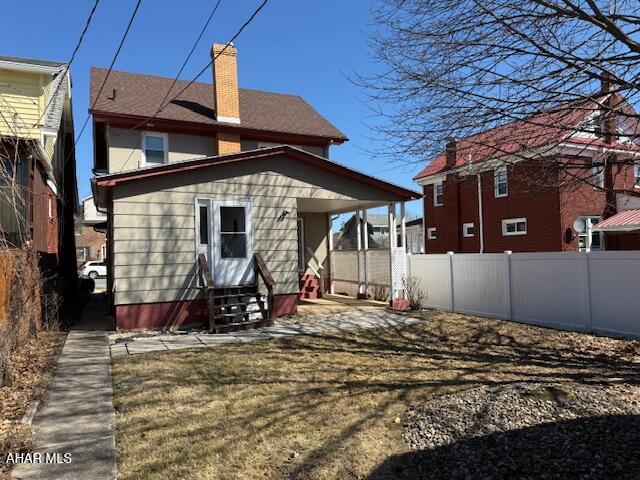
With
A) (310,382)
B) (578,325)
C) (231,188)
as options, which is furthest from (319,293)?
(310,382)

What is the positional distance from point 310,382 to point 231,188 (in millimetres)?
5912

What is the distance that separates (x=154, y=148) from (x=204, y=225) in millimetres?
5022

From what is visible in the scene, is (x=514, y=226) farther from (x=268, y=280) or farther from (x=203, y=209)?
(x=203, y=209)

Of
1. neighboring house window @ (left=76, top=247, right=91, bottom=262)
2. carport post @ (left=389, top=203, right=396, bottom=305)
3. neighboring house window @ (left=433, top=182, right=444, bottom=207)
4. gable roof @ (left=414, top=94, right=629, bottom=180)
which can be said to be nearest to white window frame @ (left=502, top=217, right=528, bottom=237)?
neighboring house window @ (left=433, top=182, right=444, bottom=207)

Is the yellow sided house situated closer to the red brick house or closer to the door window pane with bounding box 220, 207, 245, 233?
the door window pane with bounding box 220, 207, 245, 233

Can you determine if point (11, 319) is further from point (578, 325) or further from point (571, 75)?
point (578, 325)

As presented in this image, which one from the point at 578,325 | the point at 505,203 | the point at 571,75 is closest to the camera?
the point at 571,75

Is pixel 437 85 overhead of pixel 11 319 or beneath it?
overhead

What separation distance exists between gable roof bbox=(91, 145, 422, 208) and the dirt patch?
3053 mm

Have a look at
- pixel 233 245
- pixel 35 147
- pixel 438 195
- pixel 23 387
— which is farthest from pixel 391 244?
pixel 438 195

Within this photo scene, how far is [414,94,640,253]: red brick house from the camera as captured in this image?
231 inches

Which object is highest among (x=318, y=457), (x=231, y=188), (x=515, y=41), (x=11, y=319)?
(x=515, y=41)

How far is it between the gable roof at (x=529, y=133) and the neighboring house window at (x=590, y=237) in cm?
1584

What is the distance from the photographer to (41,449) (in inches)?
159
